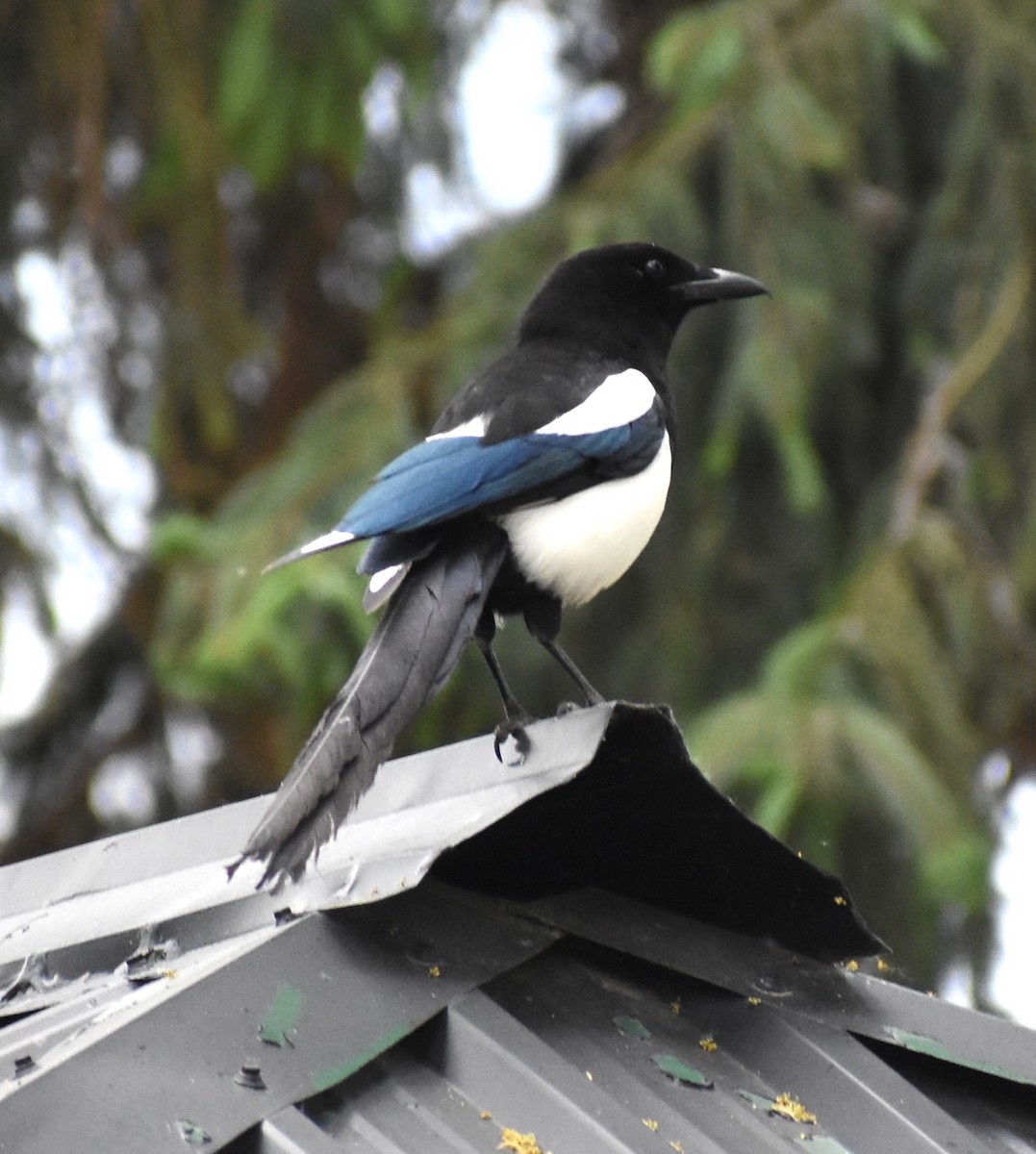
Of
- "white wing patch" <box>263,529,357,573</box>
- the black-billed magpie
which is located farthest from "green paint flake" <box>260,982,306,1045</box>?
"white wing patch" <box>263,529,357,573</box>

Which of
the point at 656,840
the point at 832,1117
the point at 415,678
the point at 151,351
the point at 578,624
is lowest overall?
the point at 832,1117

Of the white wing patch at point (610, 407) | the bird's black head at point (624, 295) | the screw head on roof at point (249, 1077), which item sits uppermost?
the bird's black head at point (624, 295)

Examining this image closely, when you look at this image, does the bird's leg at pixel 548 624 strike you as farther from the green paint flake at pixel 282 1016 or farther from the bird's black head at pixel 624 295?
the green paint flake at pixel 282 1016

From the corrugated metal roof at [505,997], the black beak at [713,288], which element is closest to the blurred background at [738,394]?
the black beak at [713,288]

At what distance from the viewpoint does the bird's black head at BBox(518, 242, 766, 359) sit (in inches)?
130

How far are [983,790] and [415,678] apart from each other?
302 centimetres

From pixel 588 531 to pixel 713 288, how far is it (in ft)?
2.64

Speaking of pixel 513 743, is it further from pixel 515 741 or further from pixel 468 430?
pixel 468 430

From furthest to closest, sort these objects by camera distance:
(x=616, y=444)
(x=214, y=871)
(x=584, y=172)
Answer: (x=584, y=172), (x=616, y=444), (x=214, y=871)

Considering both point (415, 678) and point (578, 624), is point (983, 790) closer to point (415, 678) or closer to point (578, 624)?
point (578, 624)

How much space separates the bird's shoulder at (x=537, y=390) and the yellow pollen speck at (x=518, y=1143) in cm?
123

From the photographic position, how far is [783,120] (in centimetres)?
473

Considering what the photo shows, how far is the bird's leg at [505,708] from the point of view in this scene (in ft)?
6.87

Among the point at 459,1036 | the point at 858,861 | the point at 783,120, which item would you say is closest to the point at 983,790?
the point at 858,861
